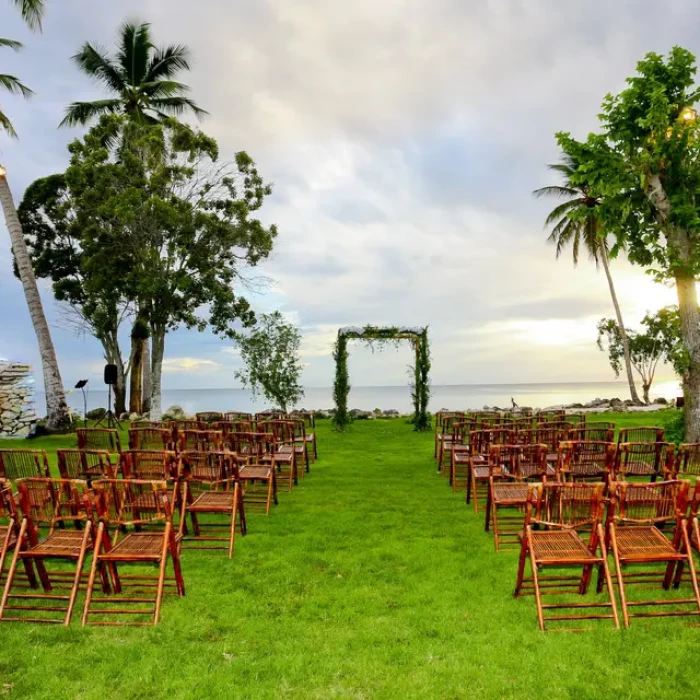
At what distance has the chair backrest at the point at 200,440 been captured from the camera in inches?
252

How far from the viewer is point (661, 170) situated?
9.55m

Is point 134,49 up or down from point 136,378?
up

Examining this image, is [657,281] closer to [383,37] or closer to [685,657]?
[383,37]

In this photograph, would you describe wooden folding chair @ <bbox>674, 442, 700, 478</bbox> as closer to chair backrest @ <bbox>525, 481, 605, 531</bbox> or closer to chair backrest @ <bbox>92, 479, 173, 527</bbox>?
chair backrest @ <bbox>525, 481, 605, 531</bbox>

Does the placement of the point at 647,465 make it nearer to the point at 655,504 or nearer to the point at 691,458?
the point at 691,458

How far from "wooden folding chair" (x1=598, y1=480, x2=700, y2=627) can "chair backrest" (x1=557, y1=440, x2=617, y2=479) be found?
1.38 metres

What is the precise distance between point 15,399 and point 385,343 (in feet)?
37.4

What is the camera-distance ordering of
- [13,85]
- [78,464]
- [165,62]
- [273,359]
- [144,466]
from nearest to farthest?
[144,466], [78,464], [13,85], [273,359], [165,62]

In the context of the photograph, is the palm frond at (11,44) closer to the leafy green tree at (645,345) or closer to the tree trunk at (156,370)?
the tree trunk at (156,370)

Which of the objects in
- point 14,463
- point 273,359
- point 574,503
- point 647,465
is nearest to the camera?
point 574,503

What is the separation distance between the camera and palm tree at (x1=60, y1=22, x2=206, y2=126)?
63.0 ft

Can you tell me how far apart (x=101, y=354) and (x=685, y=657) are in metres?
22.5

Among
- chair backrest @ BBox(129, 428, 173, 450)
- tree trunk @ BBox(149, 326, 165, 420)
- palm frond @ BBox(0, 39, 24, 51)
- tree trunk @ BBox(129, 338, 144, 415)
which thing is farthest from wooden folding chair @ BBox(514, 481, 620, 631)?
tree trunk @ BBox(129, 338, 144, 415)

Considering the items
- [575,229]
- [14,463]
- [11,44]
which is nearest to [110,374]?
[11,44]
